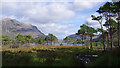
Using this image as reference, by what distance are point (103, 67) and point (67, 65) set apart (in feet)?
3.97

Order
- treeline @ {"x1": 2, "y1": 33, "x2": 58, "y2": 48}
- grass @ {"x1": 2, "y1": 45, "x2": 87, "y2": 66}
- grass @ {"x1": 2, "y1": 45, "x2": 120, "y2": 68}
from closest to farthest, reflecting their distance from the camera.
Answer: grass @ {"x1": 2, "y1": 45, "x2": 120, "y2": 68}
grass @ {"x1": 2, "y1": 45, "x2": 87, "y2": 66}
treeline @ {"x1": 2, "y1": 33, "x2": 58, "y2": 48}

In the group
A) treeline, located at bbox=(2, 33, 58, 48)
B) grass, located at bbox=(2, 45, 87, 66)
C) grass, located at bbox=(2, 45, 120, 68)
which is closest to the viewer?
grass, located at bbox=(2, 45, 120, 68)

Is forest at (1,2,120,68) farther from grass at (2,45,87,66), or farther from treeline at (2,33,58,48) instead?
treeline at (2,33,58,48)

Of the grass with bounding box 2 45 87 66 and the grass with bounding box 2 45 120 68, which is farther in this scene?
the grass with bounding box 2 45 87 66

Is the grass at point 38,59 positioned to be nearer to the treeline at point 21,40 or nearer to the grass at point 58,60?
the grass at point 58,60

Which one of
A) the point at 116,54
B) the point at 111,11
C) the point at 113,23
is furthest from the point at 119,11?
the point at 116,54

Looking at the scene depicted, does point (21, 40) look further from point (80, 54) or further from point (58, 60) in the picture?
point (58, 60)

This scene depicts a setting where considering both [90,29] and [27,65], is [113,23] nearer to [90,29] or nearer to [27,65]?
[90,29]

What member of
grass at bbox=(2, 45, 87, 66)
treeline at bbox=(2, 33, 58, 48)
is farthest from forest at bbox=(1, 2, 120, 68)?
treeline at bbox=(2, 33, 58, 48)

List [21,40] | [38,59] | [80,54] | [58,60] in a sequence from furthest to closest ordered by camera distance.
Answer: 1. [21,40]
2. [80,54]
3. [38,59]
4. [58,60]

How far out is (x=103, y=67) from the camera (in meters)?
3.61

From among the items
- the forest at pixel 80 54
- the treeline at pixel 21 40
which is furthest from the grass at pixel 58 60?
the treeline at pixel 21 40

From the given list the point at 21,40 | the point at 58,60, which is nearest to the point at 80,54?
the point at 58,60

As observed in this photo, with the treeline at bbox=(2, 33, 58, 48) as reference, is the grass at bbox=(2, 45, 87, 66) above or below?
below
